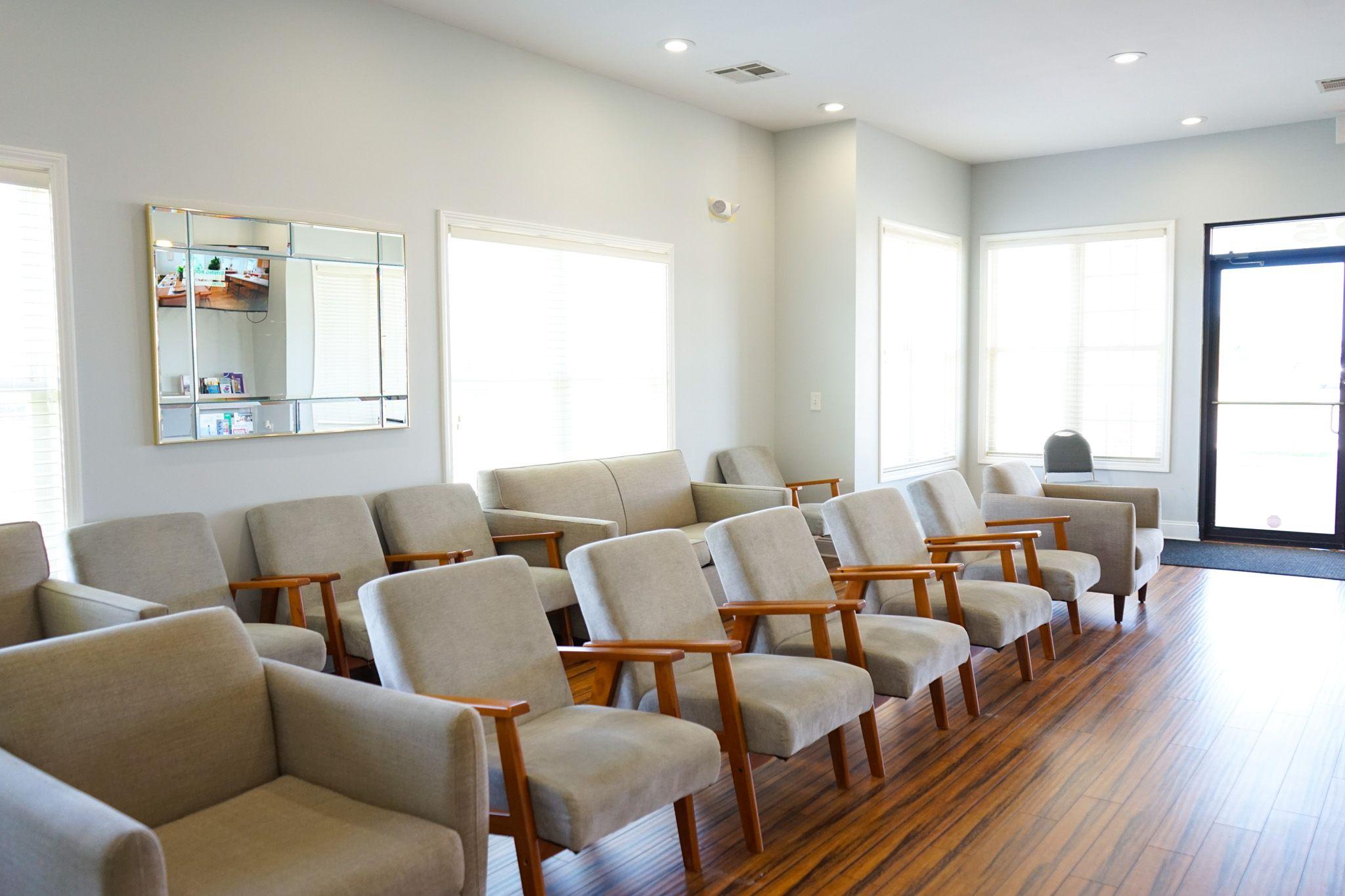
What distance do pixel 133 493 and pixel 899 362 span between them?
524cm

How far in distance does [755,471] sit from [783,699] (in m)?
3.94

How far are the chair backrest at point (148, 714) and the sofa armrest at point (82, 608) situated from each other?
0.82 m

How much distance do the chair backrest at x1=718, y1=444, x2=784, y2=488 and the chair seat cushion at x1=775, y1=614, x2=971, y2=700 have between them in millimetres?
2880

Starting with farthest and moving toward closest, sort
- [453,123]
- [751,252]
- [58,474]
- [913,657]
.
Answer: [751,252] < [453,123] < [58,474] < [913,657]

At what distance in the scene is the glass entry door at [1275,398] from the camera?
7.20 m

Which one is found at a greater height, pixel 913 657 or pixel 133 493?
pixel 133 493

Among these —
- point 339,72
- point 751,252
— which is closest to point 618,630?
point 339,72

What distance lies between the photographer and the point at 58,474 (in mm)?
3648

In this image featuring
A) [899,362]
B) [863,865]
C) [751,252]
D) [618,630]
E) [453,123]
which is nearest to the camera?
[863,865]

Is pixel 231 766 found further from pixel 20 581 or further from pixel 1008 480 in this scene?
pixel 1008 480

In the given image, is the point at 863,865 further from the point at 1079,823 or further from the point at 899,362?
the point at 899,362

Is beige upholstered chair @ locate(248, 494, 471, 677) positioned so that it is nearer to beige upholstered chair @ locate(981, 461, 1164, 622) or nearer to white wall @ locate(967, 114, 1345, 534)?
beige upholstered chair @ locate(981, 461, 1164, 622)

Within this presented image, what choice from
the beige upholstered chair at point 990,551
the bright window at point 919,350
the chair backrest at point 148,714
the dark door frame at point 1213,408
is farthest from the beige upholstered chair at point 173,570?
the dark door frame at point 1213,408

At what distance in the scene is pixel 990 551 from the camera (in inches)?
198
